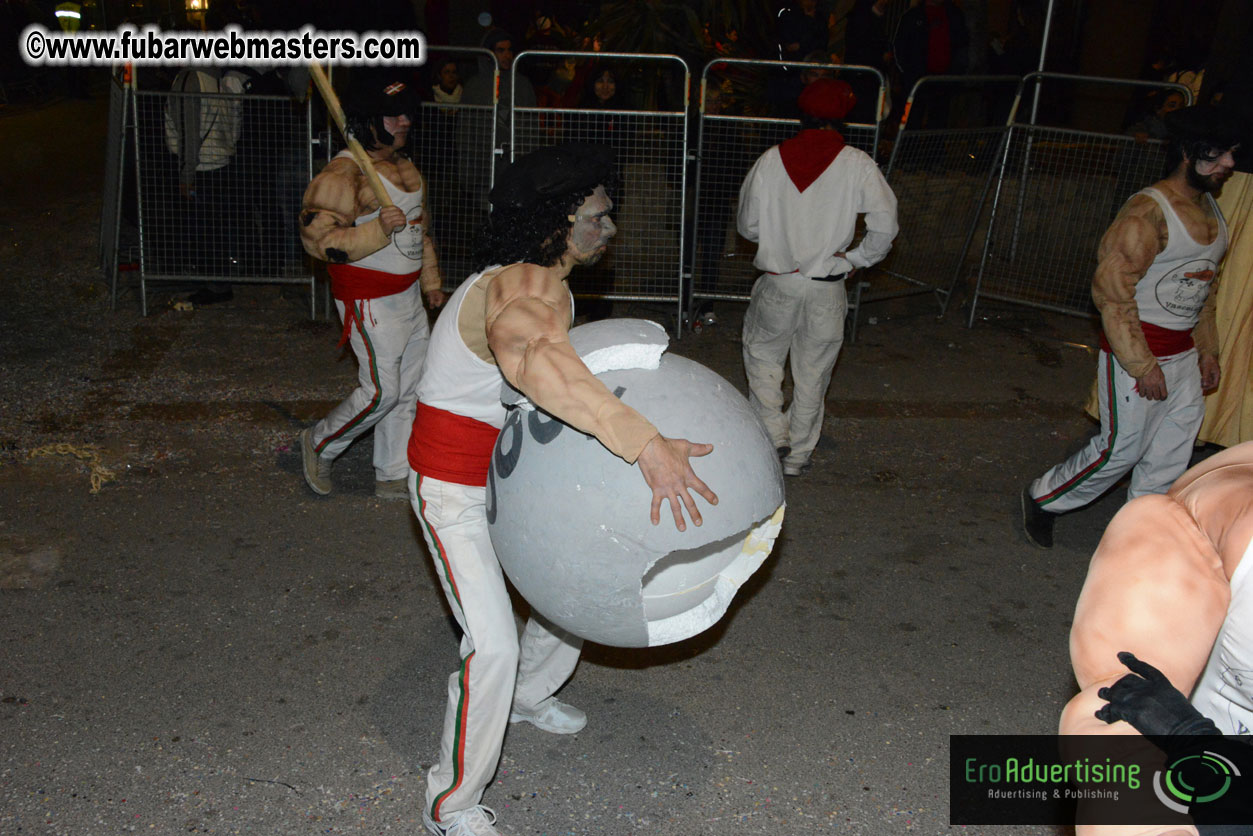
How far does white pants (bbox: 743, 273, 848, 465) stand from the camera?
5.57 metres

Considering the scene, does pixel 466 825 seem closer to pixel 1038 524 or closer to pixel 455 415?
pixel 455 415

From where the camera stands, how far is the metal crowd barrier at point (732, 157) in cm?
803

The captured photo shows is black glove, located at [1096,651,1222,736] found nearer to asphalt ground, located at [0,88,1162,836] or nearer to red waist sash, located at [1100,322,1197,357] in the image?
asphalt ground, located at [0,88,1162,836]

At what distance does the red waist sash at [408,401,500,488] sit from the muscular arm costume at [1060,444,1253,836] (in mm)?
1813

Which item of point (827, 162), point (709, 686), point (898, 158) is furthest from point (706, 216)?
point (709, 686)

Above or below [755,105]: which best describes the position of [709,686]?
below

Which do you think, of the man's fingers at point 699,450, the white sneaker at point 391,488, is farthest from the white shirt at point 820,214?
the man's fingers at point 699,450

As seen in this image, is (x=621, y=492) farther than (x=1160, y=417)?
No

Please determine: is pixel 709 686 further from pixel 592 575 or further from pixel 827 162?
pixel 827 162

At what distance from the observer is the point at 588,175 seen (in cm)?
291

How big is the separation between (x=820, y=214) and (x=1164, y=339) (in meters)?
1.75

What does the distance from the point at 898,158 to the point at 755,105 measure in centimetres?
232

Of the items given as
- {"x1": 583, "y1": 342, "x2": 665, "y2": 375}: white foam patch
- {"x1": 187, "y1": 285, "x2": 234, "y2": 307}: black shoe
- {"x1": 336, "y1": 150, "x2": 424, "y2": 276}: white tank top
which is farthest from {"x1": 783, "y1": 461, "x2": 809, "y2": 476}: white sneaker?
{"x1": 187, "y1": 285, "x2": 234, "y2": 307}: black shoe

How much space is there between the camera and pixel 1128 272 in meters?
4.41
